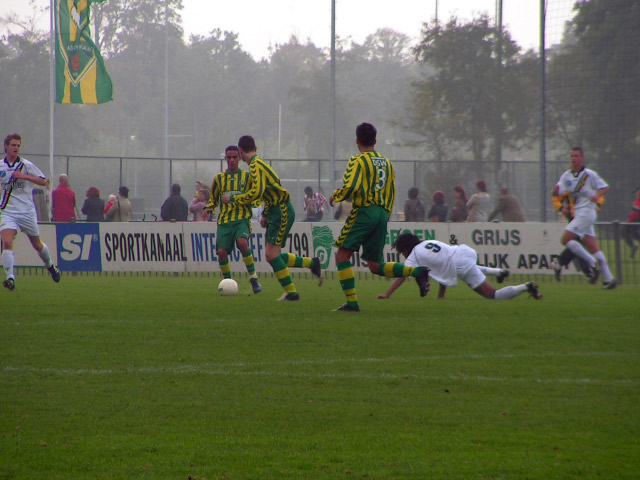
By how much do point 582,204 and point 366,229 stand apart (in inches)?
242

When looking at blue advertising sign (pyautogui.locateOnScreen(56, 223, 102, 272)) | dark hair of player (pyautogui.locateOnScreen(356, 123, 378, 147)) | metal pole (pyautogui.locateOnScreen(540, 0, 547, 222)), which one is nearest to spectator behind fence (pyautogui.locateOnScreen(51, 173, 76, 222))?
blue advertising sign (pyautogui.locateOnScreen(56, 223, 102, 272))

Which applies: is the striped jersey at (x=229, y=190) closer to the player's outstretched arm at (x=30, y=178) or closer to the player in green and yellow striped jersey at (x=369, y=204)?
the player's outstretched arm at (x=30, y=178)

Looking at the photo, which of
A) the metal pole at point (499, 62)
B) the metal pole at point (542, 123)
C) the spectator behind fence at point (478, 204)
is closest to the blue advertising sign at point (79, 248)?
the spectator behind fence at point (478, 204)

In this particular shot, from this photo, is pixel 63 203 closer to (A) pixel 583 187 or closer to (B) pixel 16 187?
(B) pixel 16 187

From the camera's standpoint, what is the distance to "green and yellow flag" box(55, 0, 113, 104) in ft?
74.2

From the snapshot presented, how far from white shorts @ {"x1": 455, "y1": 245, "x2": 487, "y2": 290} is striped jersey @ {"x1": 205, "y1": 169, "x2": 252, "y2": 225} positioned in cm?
317

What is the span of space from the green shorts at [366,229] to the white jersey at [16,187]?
16.8 ft

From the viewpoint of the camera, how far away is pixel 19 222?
1322 cm

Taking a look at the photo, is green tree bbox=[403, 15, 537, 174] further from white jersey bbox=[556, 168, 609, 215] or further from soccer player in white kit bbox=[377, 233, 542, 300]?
soccer player in white kit bbox=[377, 233, 542, 300]

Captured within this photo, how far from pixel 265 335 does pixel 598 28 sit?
93.8ft

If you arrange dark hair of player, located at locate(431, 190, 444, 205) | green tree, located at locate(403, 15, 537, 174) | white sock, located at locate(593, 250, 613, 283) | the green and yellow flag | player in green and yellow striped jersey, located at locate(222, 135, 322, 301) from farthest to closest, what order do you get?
green tree, located at locate(403, 15, 537, 174), the green and yellow flag, dark hair of player, located at locate(431, 190, 444, 205), white sock, located at locate(593, 250, 613, 283), player in green and yellow striped jersey, located at locate(222, 135, 322, 301)

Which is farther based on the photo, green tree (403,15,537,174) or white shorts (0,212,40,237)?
green tree (403,15,537,174)

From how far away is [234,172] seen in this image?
1296 cm

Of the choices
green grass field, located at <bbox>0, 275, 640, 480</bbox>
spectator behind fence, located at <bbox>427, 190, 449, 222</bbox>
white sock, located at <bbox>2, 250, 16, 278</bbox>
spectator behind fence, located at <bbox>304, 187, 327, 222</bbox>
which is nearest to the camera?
green grass field, located at <bbox>0, 275, 640, 480</bbox>
